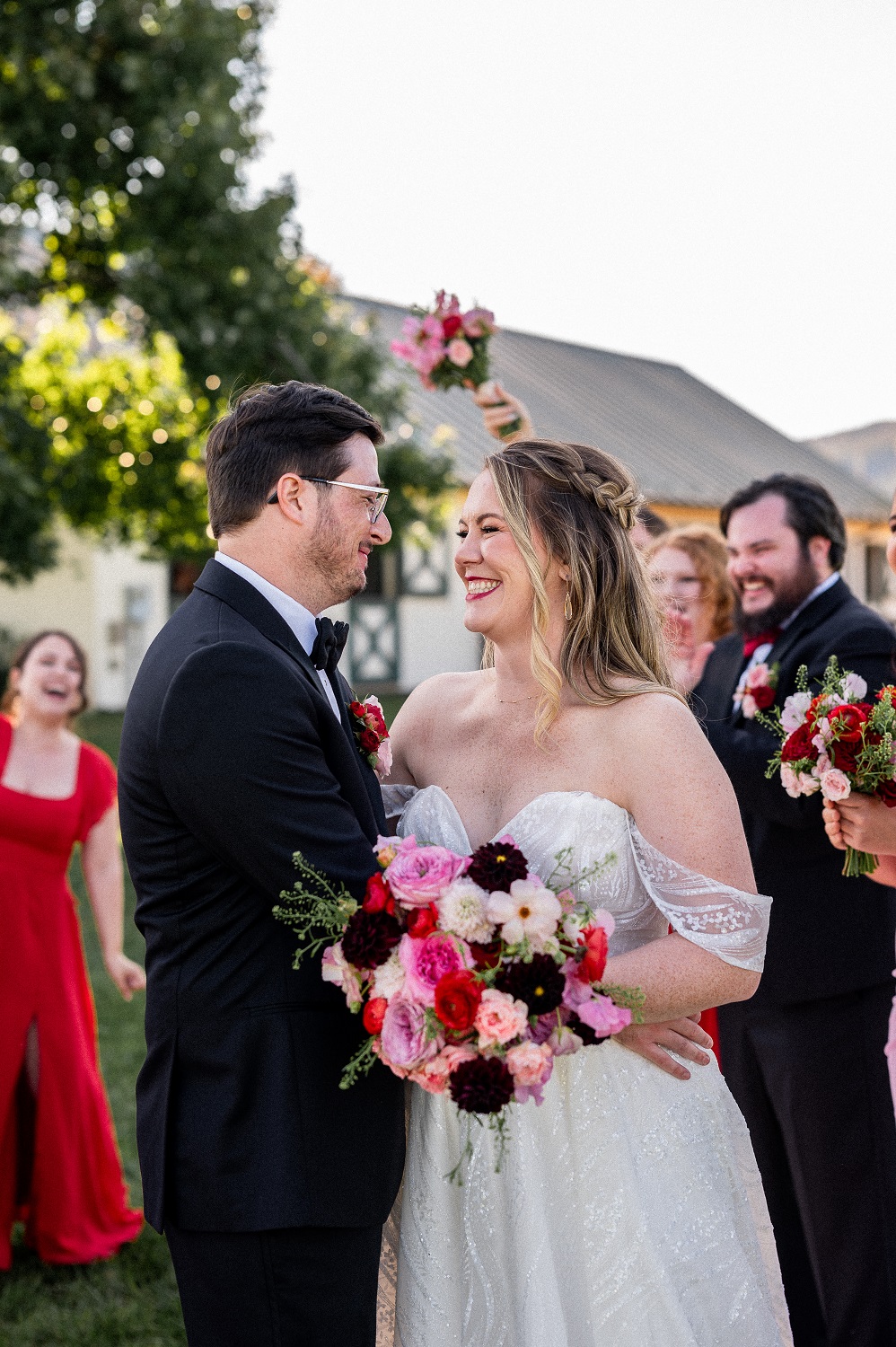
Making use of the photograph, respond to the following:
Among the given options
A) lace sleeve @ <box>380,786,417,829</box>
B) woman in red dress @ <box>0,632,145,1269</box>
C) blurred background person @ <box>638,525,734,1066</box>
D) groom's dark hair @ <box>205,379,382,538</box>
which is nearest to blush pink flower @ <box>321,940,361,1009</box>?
lace sleeve @ <box>380,786,417,829</box>

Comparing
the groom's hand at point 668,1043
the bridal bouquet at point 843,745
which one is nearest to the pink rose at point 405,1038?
the groom's hand at point 668,1043

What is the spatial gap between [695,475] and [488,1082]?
28458 millimetres

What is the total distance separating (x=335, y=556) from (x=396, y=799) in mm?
714

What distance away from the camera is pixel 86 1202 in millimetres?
5020

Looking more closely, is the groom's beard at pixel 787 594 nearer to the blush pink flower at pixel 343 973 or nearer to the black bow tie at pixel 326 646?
the black bow tie at pixel 326 646

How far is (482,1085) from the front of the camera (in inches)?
80.9

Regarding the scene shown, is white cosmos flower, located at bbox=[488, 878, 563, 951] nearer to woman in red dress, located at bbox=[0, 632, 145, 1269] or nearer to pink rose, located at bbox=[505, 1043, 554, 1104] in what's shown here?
pink rose, located at bbox=[505, 1043, 554, 1104]

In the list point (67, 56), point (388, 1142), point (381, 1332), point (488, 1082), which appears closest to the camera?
point (488, 1082)

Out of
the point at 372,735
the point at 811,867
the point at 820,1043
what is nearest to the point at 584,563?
the point at 372,735

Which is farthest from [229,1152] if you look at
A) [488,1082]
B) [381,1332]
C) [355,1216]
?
[381,1332]

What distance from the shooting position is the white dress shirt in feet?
8.59

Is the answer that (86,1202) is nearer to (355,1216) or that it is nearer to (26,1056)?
(26,1056)

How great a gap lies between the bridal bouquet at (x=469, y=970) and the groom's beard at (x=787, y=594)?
7.87 feet

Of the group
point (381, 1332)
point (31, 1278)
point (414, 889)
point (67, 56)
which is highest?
point (67, 56)
